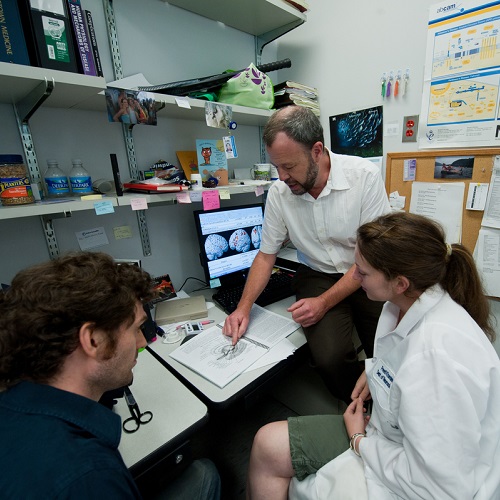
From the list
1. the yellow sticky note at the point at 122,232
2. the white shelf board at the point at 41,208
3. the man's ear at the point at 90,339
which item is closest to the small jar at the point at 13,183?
the white shelf board at the point at 41,208

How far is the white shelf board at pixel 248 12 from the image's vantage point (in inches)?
54.6

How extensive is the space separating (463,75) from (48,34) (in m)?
1.60

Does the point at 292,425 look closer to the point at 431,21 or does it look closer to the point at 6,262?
the point at 6,262

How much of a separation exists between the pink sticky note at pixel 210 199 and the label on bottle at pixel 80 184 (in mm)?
437

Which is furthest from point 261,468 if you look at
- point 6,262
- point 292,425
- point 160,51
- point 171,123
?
point 160,51

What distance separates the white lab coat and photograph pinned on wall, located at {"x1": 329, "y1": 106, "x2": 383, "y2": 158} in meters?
1.16

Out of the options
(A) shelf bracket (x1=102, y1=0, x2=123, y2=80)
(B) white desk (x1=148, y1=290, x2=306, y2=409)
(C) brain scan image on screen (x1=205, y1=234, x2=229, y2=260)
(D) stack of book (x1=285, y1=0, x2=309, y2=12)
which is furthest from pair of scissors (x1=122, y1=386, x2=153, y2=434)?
(D) stack of book (x1=285, y1=0, x2=309, y2=12)

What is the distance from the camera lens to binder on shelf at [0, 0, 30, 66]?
76cm

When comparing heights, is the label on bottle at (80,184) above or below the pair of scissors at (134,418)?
above

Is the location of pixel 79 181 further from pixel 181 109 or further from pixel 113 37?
pixel 113 37

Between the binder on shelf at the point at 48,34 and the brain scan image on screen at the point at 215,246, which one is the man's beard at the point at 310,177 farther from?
the binder on shelf at the point at 48,34

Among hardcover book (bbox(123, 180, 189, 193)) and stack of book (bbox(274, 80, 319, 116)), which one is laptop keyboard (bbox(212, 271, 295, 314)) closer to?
hardcover book (bbox(123, 180, 189, 193))

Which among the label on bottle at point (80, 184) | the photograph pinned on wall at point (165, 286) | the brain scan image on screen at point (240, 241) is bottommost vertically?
the photograph pinned on wall at point (165, 286)

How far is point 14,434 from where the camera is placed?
45cm
